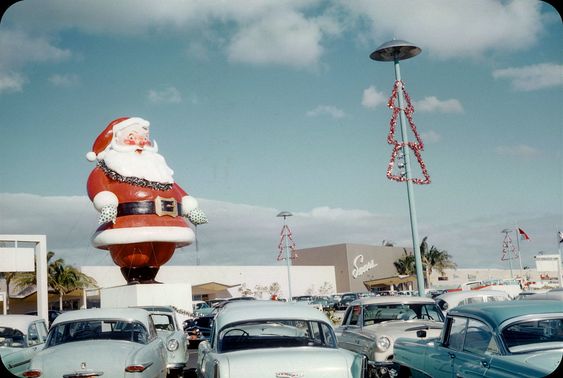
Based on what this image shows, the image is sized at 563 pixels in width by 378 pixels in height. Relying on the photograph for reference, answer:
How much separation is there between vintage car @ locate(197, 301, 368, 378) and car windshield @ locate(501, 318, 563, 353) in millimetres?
1600

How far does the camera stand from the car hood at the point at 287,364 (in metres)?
6.54

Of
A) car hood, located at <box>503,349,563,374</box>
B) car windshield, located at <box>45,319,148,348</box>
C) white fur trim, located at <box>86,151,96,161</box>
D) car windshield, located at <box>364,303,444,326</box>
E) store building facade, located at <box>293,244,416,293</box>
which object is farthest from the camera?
store building facade, located at <box>293,244,416,293</box>

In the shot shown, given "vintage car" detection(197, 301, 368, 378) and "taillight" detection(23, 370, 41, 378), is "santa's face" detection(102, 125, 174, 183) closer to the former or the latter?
"vintage car" detection(197, 301, 368, 378)

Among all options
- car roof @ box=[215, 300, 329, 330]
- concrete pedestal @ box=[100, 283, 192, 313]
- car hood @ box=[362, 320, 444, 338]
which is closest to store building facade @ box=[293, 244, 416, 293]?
concrete pedestal @ box=[100, 283, 192, 313]

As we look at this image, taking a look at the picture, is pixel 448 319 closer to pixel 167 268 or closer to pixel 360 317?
pixel 360 317

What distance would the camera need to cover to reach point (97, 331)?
931 cm

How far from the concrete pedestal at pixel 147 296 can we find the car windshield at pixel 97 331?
1715 cm

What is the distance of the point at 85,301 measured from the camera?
1693 inches

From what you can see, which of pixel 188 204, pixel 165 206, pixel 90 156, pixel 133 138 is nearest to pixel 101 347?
pixel 165 206

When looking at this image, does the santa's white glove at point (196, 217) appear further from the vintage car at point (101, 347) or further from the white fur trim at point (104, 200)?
the vintage car at point (101, 347)

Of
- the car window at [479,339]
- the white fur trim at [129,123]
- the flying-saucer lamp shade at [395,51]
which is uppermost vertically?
the flying-saucer lamp shade at [395,51]

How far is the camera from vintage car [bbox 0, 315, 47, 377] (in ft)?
31.3

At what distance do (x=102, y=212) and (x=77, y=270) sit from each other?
20798mm

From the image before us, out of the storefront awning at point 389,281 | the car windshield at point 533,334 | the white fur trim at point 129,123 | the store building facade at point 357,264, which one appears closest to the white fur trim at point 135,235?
the white fur trim at point 129,123
